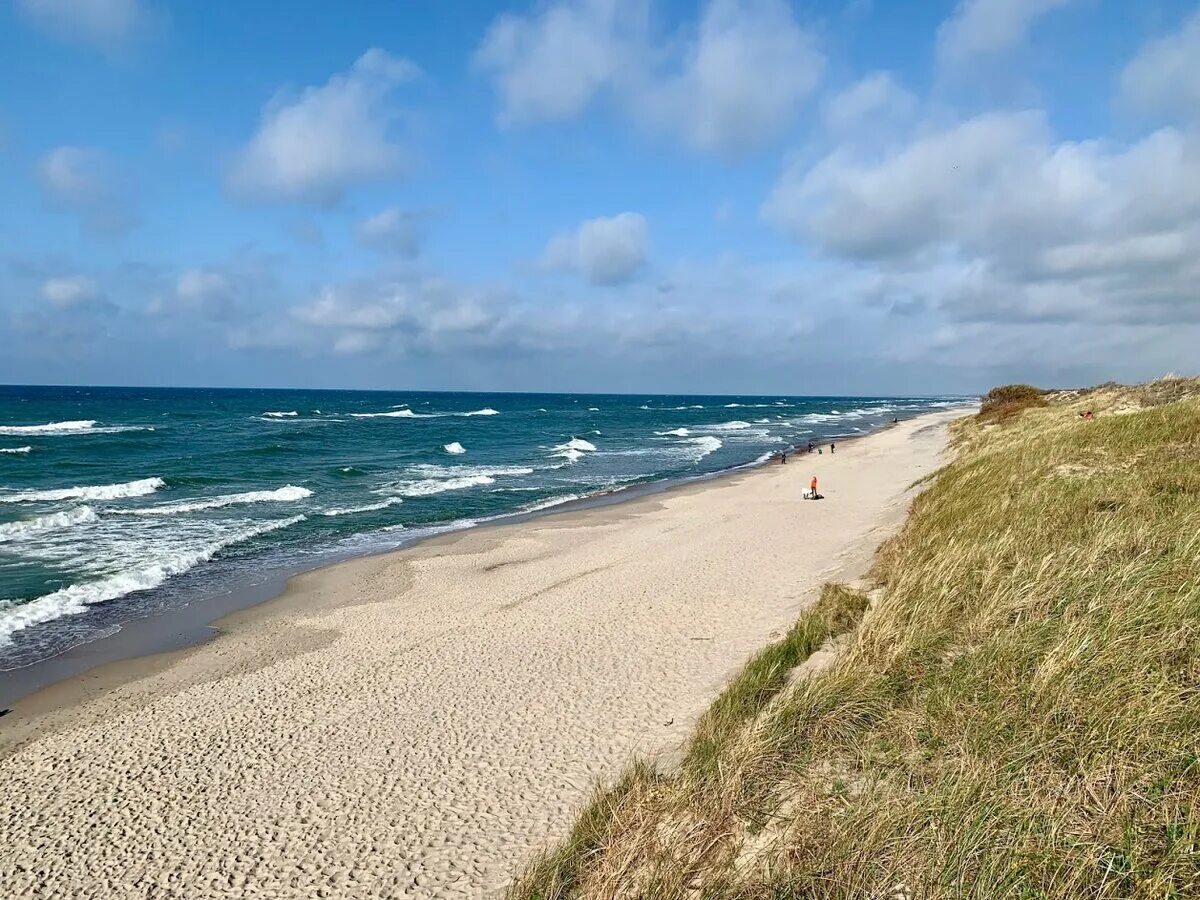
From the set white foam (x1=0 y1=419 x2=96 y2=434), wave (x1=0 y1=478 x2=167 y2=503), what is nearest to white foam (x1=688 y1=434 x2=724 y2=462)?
wave (x1=0 y1=478 x2=167 y2=503)

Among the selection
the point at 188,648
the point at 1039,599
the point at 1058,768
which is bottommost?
the point at 188,648

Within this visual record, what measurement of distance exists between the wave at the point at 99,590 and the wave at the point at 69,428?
44.7 meters

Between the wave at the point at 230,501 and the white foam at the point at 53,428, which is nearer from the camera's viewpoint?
the wave at the point at 230,501

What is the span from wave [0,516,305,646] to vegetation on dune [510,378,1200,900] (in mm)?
14222

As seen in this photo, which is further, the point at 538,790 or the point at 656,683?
the point at 656,683

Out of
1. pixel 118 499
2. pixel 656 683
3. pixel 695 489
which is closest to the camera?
pixel 656 683

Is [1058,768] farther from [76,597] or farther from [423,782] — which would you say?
[76,597]

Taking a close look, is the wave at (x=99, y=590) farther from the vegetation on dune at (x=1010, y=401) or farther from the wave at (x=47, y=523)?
the vegetation on dune at (x=1010, y=401)

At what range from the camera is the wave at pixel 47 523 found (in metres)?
20.5

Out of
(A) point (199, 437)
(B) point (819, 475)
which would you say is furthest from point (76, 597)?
(A) point (199, 437)

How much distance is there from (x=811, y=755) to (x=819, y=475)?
30.1 meters

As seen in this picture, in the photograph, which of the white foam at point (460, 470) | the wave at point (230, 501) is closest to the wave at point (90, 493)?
the wave at point (230, 501)

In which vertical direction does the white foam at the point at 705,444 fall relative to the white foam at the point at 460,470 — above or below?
above

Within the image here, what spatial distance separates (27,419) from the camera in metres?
67.1
